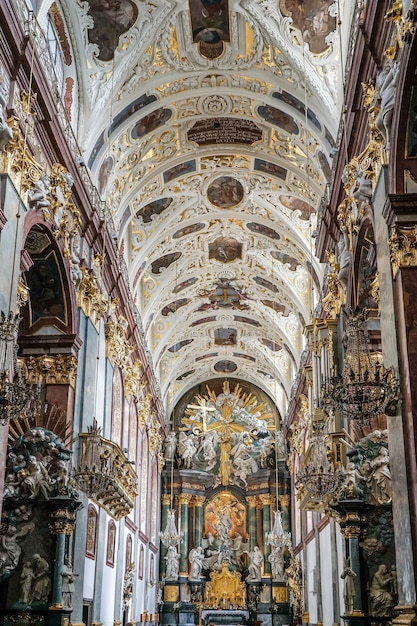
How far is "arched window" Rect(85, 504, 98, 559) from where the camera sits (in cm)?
1660

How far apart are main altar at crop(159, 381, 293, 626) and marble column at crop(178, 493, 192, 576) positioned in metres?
0.05

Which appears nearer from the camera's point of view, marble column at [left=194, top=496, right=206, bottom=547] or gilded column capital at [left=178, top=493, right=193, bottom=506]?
marble column at [left=194, top=496, right=206, bottom=547]

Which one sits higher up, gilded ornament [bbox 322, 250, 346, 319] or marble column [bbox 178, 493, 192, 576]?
gilded ornament [bbox 322, 250, 346, 319]

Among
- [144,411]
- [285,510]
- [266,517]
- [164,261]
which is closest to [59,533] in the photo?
[164,261]

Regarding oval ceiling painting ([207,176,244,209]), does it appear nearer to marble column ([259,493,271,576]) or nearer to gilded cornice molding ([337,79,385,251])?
gilded cornice molding ([337,79,385,251])

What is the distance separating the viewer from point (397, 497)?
393 inches

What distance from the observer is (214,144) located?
70.4ft

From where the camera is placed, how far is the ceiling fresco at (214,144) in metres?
16.4

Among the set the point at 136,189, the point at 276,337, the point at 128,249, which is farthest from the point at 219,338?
the point at 136,189

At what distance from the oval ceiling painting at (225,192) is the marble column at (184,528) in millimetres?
17673

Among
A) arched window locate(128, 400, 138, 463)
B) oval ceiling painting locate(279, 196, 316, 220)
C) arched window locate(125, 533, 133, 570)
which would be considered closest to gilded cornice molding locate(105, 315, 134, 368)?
arched window locate(128, 400, 138, 463)

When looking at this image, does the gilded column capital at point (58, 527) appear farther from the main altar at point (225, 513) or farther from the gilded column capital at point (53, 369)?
the main altar at point (225, 513)

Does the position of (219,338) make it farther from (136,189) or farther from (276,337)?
(136,189)

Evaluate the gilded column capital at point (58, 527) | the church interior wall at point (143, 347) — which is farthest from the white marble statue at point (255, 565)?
the gilded column capital at point (58, 527)
